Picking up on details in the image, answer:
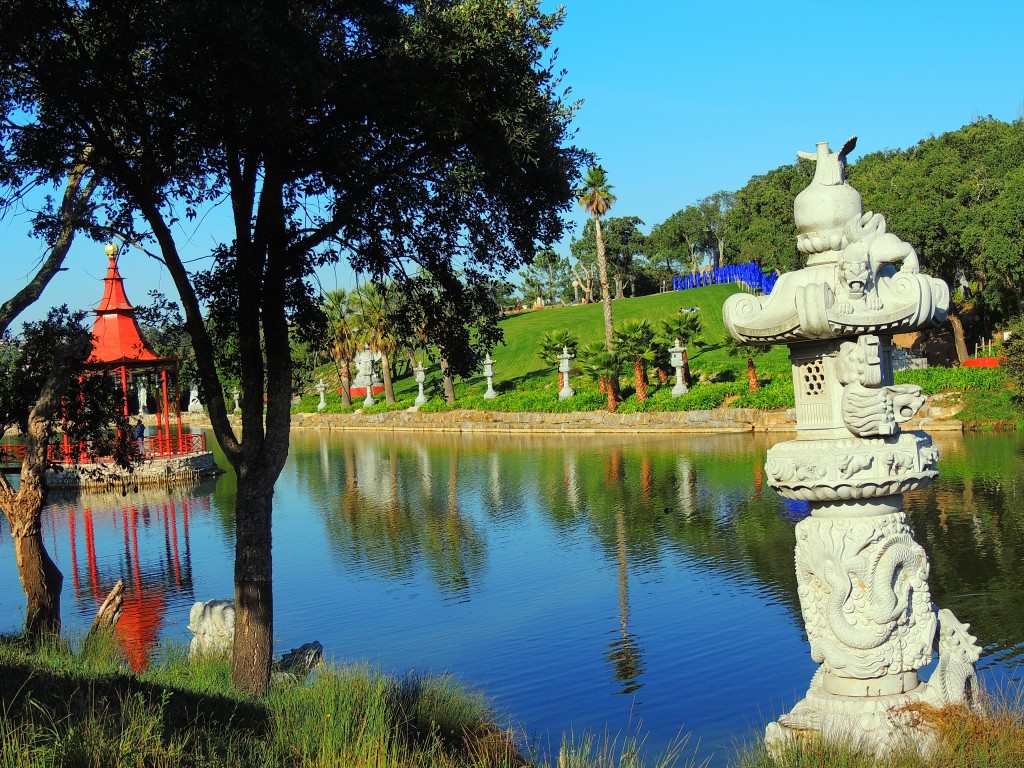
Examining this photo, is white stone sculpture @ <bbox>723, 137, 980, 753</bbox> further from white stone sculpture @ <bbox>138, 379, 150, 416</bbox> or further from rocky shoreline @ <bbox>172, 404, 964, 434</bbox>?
white stone sculpture @ <bbox>138, 379, 150, 416</bbox>

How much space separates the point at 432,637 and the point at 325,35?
25.1 ft

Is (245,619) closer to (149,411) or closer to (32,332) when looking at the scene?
(32,332)

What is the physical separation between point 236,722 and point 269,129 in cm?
481

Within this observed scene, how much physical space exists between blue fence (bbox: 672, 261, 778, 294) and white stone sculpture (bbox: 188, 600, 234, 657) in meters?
56.5

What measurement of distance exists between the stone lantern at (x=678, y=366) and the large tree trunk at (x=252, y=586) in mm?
33661

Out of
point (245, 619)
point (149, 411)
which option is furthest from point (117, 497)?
point (149, 411)

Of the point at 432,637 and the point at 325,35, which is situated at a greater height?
the point at 325,35

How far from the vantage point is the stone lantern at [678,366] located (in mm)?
41938

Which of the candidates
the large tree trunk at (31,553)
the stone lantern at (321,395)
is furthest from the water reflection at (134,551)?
the stone lantern at (321,395)

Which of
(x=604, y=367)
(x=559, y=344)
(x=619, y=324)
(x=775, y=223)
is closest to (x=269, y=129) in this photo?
(x=604, y=367)

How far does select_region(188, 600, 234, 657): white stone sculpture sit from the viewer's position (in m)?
11.0

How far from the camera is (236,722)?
22.4ft

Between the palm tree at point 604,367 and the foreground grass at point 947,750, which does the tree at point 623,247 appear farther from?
the foreground grass at point 947,750

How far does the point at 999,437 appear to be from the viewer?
30438 mm
